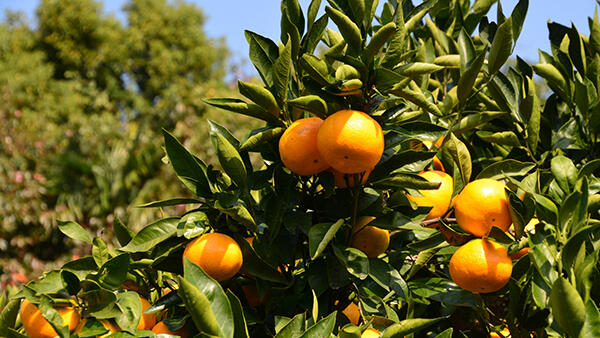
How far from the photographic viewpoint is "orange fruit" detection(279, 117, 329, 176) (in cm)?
66

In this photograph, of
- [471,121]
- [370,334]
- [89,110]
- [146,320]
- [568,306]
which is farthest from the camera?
[89,110]

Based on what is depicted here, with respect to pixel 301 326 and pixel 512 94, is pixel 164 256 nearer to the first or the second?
pixel 301 326

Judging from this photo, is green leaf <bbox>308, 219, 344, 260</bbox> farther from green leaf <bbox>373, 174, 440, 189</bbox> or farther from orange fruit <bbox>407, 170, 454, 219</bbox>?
orange fruit <bbox>407, 170, 454, 219</bbox>

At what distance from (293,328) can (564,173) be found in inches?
16.1

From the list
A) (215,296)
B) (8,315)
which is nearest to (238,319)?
(215,296)

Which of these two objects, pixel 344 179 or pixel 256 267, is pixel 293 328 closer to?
pixel 256 267

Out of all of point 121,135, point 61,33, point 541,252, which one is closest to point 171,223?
point 541,252

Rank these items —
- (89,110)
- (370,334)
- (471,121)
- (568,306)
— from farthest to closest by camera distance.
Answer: (89,110), (471,121), (370,334), (568,306)

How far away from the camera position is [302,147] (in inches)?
25.8

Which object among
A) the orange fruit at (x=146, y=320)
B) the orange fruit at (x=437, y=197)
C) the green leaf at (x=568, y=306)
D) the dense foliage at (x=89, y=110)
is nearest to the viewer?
the green leaf at (x=568, y=306)

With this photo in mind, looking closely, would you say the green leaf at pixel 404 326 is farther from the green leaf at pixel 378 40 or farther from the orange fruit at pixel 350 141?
the green leaf at pixel 378 40

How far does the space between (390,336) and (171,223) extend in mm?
328

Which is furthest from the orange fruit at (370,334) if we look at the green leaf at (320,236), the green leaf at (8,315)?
the green leaf at (8,315)

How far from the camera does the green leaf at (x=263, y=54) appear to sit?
0.75 m
